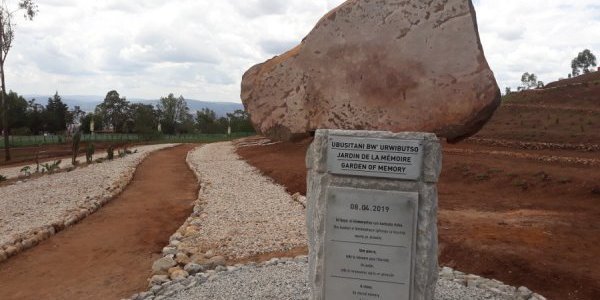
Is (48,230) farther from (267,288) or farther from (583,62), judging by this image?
(583,62)

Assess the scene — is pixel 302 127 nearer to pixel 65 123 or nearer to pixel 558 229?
pixel 558 229

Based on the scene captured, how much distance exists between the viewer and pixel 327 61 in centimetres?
552

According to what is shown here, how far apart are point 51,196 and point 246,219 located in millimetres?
7078

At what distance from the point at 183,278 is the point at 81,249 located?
3574 millimetres

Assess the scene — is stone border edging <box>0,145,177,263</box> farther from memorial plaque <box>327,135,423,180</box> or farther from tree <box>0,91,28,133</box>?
tree <box>0,91,28,133</box>

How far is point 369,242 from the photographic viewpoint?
4.53m

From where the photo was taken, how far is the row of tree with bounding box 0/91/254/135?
57.6 metres

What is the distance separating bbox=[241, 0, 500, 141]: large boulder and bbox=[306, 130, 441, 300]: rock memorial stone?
0.67 m

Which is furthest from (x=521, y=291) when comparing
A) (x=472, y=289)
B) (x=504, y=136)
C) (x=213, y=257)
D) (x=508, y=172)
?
(x=504, y=136)

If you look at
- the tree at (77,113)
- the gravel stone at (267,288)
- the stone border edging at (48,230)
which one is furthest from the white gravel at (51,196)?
the tree at (77,113)

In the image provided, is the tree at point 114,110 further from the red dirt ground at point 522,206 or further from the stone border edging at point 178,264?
the stone border edging at point 178,264

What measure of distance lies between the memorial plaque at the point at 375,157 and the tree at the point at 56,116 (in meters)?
63.8

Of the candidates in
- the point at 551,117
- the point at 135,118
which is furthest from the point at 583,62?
the point at 135,118

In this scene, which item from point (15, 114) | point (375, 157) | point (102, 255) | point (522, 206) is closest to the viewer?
point (375, 157)
